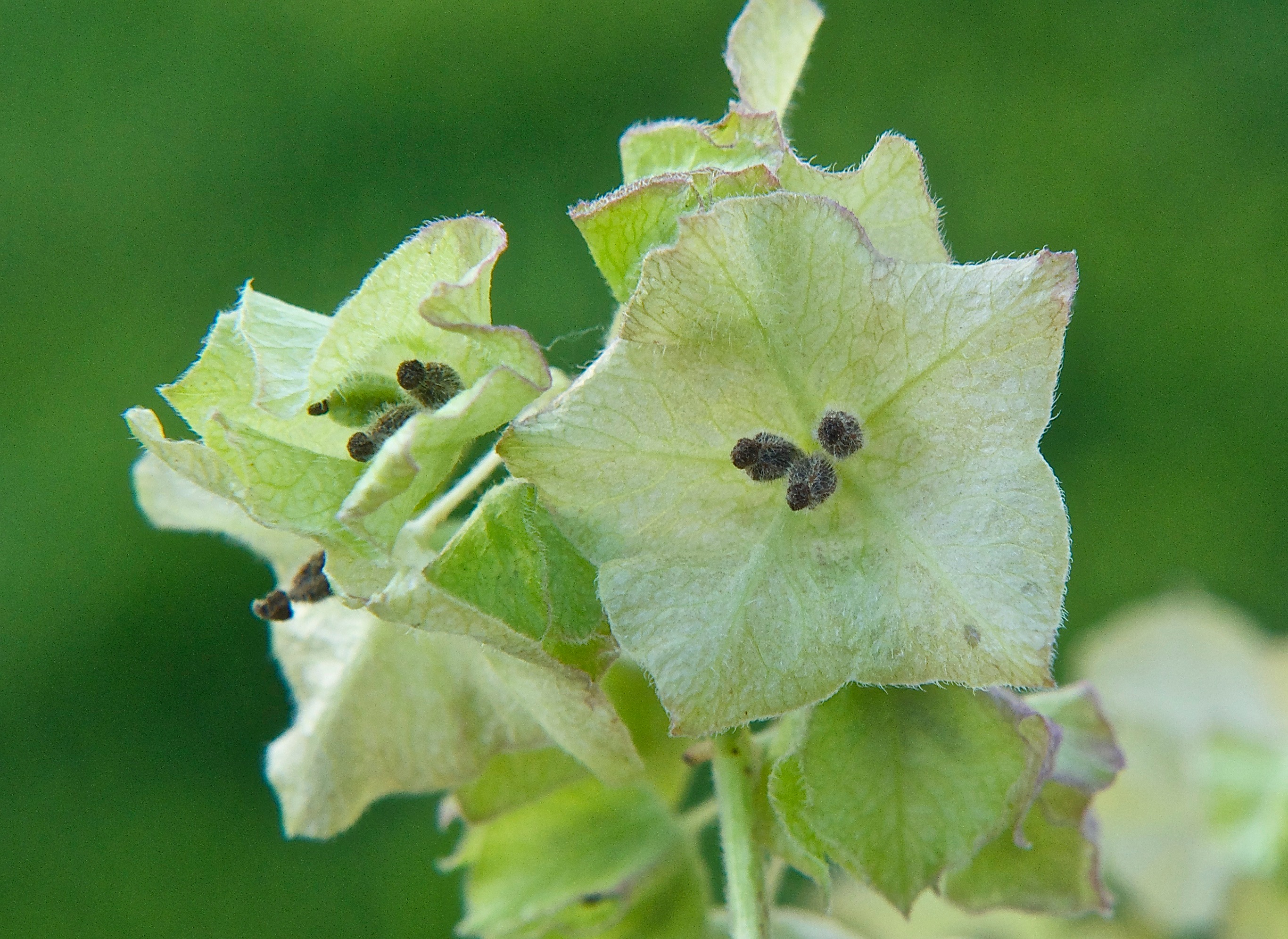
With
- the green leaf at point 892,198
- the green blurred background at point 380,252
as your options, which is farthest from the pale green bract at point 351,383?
the green blurred background at point 380,252

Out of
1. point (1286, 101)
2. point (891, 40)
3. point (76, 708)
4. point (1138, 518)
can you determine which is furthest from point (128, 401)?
point (1286, 101)

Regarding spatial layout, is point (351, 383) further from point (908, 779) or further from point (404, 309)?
point (908, 779)

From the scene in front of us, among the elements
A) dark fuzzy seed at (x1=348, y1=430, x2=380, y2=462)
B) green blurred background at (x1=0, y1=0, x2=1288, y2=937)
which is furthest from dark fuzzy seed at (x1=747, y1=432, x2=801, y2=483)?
green blurred background at (x1=0, y1=0, x2=1288, y2=937)

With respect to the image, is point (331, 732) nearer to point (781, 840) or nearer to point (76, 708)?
point (781, 840)

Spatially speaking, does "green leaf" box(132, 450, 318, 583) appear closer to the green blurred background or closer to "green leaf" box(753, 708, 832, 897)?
"green leaf" box(753, 708, 832, 897)

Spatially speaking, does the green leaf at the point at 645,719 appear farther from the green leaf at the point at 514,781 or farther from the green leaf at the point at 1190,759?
the green leaf at the point at 1190,759

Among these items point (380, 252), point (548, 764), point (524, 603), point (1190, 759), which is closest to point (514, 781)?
point (548, 764)
